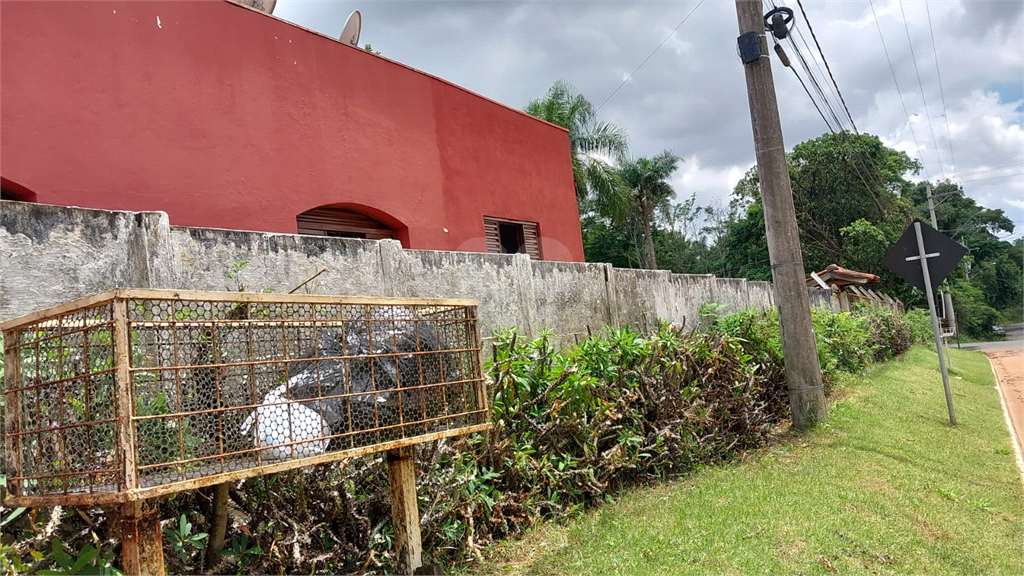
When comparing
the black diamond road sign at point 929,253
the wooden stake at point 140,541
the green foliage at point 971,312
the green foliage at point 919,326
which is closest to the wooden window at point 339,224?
the wooden stake at point 140,541

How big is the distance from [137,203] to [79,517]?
4.64 meters

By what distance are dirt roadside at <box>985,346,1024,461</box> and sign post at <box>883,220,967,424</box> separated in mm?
1569

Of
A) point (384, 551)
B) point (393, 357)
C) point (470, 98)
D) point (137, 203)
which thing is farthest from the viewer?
point (470, 98)

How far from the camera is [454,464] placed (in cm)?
386

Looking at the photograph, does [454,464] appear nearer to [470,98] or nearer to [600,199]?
[470,98]


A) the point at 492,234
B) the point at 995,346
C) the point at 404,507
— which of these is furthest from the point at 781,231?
the point at 995,346

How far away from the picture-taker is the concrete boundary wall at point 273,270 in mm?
3311

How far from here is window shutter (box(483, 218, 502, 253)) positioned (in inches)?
423

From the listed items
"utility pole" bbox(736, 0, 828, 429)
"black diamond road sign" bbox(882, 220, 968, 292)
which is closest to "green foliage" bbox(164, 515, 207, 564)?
"utility pole" bbox(736, 0, 828, 429)

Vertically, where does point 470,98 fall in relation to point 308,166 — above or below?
above

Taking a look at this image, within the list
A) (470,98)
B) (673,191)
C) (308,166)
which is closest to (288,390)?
(308,166)

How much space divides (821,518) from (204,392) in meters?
3.98

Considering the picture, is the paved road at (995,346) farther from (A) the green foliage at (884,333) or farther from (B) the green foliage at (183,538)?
(B) the green foliage at (183,538)

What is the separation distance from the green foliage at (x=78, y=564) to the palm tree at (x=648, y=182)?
27.5m
